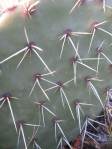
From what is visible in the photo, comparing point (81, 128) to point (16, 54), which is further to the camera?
point (81, 128)

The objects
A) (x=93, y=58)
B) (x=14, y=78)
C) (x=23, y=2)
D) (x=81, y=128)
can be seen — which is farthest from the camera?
(x=81, y=128)

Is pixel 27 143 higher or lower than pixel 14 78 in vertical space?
lower

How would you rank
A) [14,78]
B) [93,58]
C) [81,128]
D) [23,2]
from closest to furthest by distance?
[23,2] → [14,78] → [93,58] → [81,128]

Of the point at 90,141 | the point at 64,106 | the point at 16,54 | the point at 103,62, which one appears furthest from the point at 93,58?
the point at 90,141

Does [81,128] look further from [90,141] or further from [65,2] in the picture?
[65,2]

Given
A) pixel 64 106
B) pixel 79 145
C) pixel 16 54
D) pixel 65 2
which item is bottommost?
pixel 79 145

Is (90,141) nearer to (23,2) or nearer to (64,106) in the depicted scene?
(64,106)
